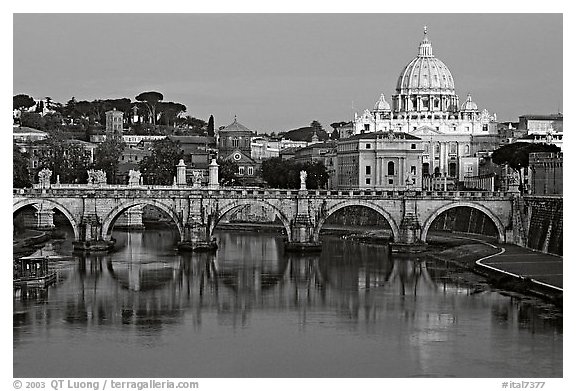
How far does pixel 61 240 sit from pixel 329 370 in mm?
24359

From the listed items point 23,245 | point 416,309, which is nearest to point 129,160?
point 23,245

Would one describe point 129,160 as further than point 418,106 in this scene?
No

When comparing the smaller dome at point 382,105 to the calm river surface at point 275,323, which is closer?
the calm river surface at point 275,323

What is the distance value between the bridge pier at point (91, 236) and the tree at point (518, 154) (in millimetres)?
21507

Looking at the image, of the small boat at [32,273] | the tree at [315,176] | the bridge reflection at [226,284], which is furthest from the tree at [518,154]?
the small boat at [32,273]

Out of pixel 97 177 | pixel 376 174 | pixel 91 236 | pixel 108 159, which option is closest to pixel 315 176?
pixel 376 174

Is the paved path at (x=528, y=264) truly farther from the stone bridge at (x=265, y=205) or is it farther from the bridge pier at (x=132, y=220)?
the bridge pier at (x=132, y=220)

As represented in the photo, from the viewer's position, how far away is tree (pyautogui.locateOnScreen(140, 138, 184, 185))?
58.0 meters

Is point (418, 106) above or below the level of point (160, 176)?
above

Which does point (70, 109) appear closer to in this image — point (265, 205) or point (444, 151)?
point (444, 151)

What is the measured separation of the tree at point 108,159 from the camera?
6027 cm

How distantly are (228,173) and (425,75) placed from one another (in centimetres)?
2362

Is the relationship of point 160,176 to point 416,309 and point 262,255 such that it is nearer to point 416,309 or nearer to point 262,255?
point 262,255

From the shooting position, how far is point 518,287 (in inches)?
1096
